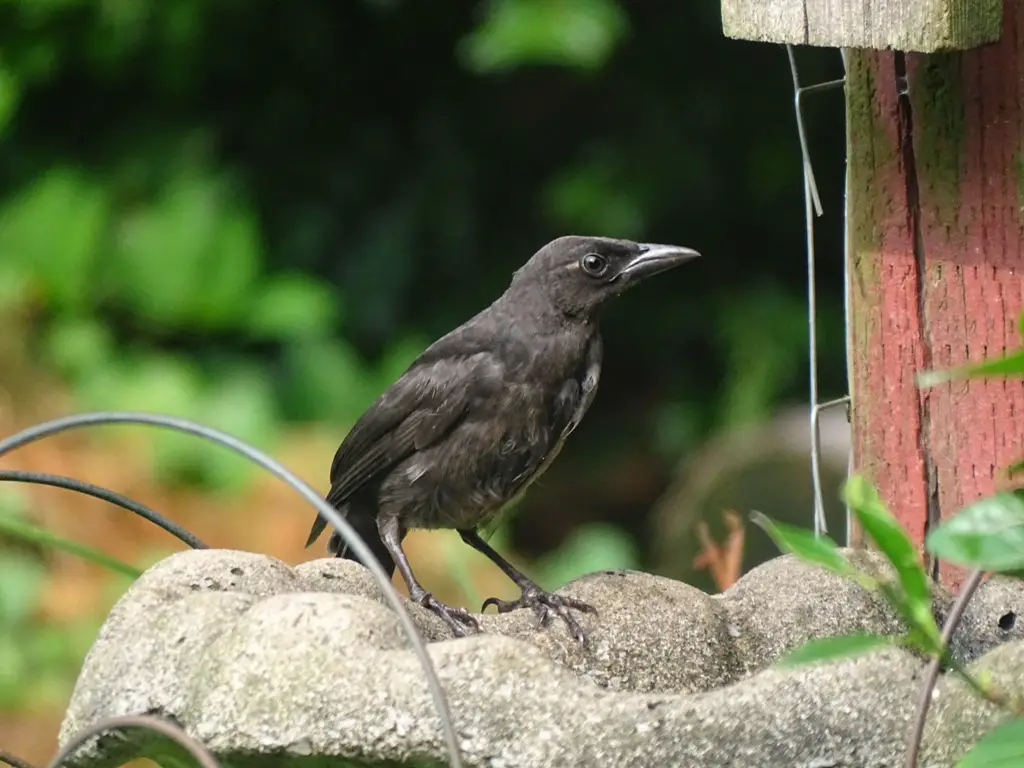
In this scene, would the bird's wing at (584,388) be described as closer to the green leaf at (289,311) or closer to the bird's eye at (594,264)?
the bird's eye at (594,264)

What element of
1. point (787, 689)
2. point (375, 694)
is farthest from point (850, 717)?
point (375, 694)

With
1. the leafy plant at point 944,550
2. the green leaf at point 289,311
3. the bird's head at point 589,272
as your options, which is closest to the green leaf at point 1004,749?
the leafy plant at point 944,550

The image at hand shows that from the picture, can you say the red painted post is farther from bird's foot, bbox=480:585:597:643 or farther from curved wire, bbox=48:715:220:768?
curved wire, bbox=48:715:220:768

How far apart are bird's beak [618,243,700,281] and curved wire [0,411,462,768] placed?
157 cm

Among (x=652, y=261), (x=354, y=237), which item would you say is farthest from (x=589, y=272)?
(x=354, y=237)

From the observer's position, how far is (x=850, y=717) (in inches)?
64.4

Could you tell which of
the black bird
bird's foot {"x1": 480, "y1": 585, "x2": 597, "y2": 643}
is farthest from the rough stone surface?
the black bird

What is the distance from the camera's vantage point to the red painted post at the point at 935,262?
2.44 metres

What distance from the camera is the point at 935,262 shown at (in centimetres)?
256

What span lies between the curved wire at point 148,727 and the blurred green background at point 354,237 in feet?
10.9

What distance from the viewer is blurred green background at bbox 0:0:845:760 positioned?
5473mm

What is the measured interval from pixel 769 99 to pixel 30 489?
337 cm

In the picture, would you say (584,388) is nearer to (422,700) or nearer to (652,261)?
(652,261)

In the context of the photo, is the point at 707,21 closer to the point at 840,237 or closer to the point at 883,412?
the point at 840,237
